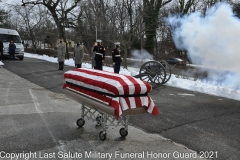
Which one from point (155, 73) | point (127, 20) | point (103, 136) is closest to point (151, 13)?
point (127, 20)

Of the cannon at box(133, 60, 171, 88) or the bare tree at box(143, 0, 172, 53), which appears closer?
the cannon at box(133, 60, 171, 88)

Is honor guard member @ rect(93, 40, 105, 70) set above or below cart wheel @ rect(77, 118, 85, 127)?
above

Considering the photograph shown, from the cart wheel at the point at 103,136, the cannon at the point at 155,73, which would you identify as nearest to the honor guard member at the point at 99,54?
the cannon at the point at 155,73

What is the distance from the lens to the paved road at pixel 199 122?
4608 mm

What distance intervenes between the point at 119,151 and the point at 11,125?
255 cm

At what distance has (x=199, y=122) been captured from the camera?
592 centimetres

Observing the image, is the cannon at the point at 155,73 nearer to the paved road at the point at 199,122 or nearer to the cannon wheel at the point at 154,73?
the cannon wheel at the point at 154,73

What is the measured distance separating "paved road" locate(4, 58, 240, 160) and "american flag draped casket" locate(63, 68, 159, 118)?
1038 millimetres

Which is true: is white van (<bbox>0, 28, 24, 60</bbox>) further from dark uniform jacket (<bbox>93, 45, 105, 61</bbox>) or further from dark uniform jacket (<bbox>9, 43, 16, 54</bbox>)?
dark uniform jacket (<bbox>93, 45, 105, 61</bbox>)

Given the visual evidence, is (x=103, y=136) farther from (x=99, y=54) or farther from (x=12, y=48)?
(x=12, y=48)

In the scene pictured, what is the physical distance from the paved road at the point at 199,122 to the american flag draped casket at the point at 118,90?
104 centimetres

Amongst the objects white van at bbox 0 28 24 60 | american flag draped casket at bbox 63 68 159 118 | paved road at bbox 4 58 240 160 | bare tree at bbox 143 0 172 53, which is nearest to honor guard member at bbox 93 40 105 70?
paved road at bbox 4 58 240 160

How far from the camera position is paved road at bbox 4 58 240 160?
4.61 m

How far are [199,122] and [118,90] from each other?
8.85 feet
